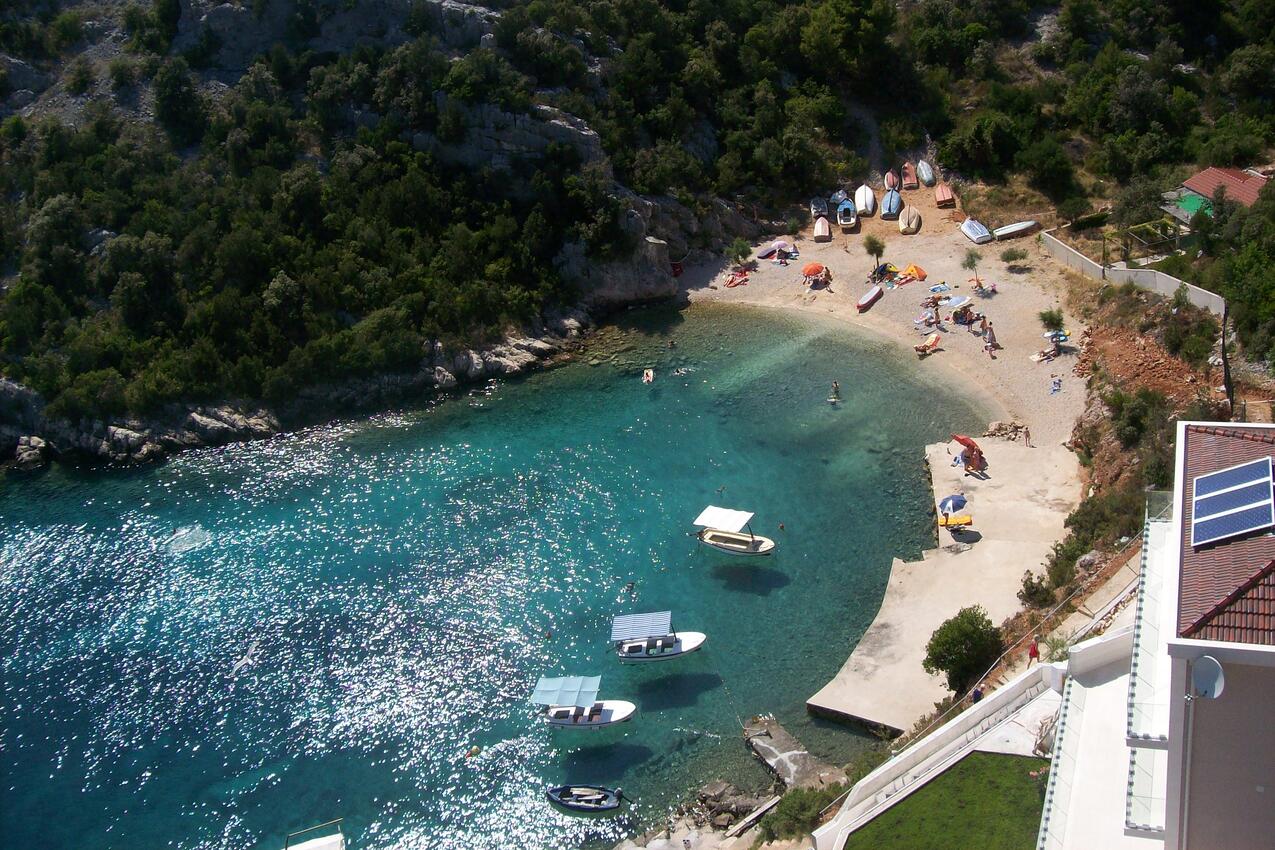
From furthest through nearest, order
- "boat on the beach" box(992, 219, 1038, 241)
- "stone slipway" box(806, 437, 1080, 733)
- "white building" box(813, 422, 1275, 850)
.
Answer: "boat on the beach" box(992, 219, 1038, 241)
"stone slipway" box(806, 437, 1080, 733)
"white building" box(813, 422, 1275, 850)

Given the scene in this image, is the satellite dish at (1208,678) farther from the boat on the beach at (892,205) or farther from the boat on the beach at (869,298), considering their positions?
the boat on the beach at (892,205)

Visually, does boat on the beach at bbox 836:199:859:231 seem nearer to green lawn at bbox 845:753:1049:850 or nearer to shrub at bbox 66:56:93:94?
green lawn at bbox 845:753:1049:850

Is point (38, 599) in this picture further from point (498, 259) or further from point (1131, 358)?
point (1131, 358)

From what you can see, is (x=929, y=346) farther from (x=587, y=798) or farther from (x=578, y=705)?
(x=587, y=798)

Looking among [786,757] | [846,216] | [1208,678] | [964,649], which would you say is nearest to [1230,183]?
[846,216]

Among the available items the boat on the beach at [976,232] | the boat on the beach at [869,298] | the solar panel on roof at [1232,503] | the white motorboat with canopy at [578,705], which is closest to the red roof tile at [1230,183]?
the boat on the beach at [976,232]

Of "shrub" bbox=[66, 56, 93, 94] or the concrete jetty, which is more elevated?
"shrub" bbox=[66, 56, 93, 94]

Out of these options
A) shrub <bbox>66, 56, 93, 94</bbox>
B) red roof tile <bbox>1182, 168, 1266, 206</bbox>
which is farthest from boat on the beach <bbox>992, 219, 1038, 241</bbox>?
shrub <bbox>66, 56, 93, 94</bbox>
